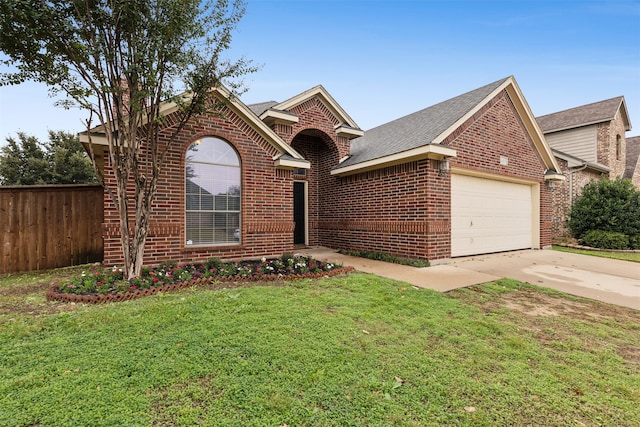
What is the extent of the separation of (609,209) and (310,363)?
50.0ft

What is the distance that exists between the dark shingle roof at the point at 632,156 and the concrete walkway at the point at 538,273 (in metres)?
17.5

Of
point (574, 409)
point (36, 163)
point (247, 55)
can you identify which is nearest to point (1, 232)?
point (247, 55)

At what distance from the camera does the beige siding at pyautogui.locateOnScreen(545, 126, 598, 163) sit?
17.9m

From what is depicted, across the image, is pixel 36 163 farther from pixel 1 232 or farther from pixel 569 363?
pixel 569 363

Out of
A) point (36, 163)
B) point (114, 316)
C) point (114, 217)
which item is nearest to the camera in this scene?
point (114, 316)

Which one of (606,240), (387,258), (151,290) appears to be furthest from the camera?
(606,240)

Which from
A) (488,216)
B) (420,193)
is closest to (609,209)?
(488,216)

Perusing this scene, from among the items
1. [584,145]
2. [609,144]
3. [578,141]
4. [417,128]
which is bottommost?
[417,128]

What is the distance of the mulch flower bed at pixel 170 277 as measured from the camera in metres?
4.54

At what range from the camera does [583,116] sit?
18703 millimetres

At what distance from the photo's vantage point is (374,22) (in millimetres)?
10977

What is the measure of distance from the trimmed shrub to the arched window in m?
14.6

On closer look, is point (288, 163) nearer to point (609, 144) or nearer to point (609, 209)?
point (609, 209)

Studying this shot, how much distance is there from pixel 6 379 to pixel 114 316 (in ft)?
4.04
